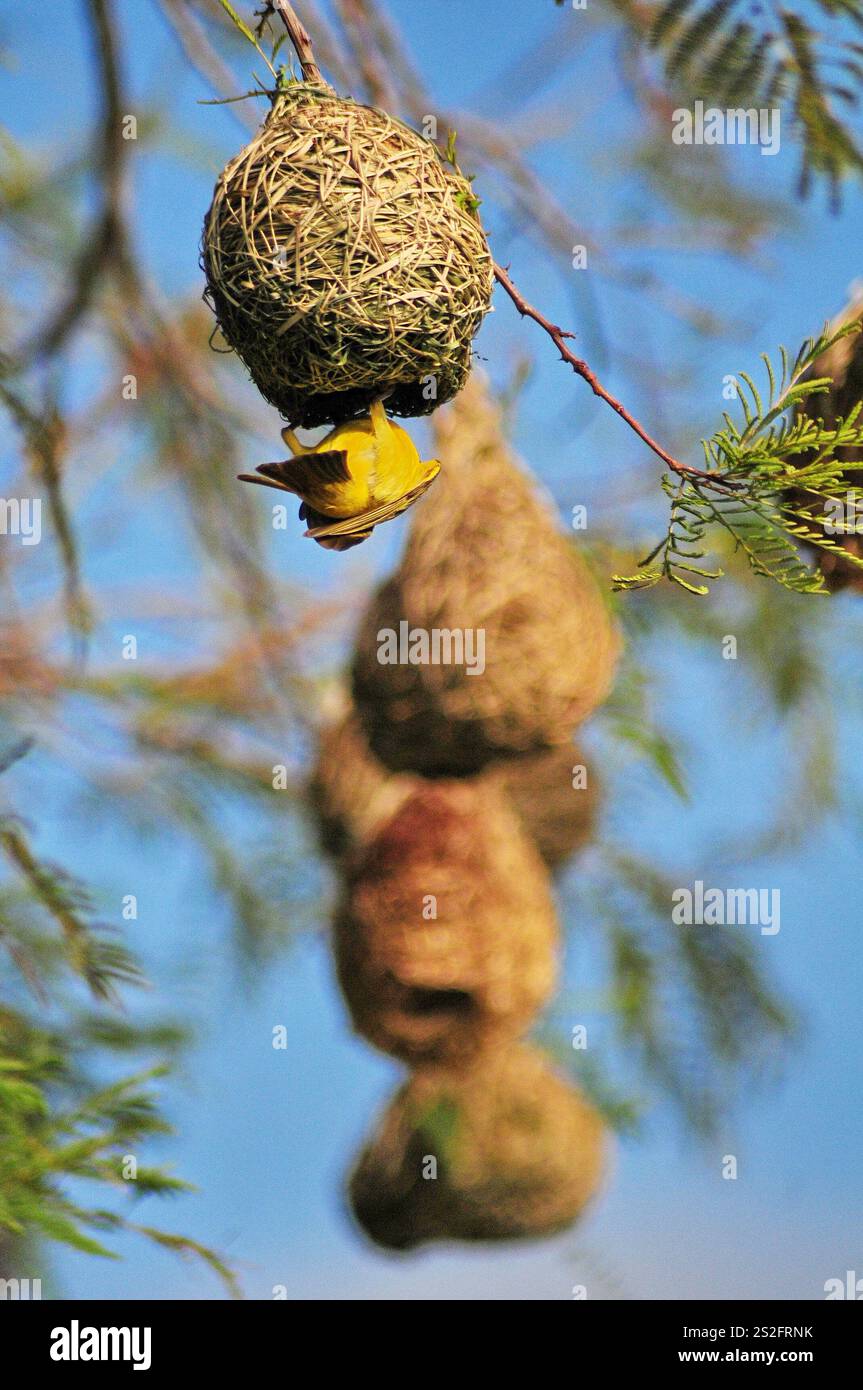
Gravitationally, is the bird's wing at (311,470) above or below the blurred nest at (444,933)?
above

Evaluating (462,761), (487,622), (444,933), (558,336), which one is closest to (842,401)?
(558,336)

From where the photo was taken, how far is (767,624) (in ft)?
11.0

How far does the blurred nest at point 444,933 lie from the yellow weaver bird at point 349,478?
1.39 metres

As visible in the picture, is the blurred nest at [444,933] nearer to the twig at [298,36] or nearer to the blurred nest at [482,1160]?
the blurred nest at [482,1160]

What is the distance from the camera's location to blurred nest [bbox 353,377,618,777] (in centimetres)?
239

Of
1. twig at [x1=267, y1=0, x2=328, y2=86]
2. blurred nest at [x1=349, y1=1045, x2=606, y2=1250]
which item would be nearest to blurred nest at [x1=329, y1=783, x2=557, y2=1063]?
blurred nest at [x1=349, y1=1045, x2=606, y2=1250]

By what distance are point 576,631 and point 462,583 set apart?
7.4 inches

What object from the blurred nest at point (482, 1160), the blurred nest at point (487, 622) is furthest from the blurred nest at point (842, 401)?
Result: the blurred nest at point (482, 1160)

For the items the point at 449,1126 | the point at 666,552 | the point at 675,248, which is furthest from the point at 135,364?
the point at 666,552

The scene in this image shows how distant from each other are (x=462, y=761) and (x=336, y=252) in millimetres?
1426

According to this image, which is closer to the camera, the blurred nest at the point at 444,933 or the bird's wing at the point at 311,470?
the bird's wing at the point at 311,470

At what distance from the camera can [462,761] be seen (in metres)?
2.54

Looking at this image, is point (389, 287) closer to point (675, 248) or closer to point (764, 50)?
point (764, 50)

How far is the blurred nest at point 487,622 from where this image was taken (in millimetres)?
2389
